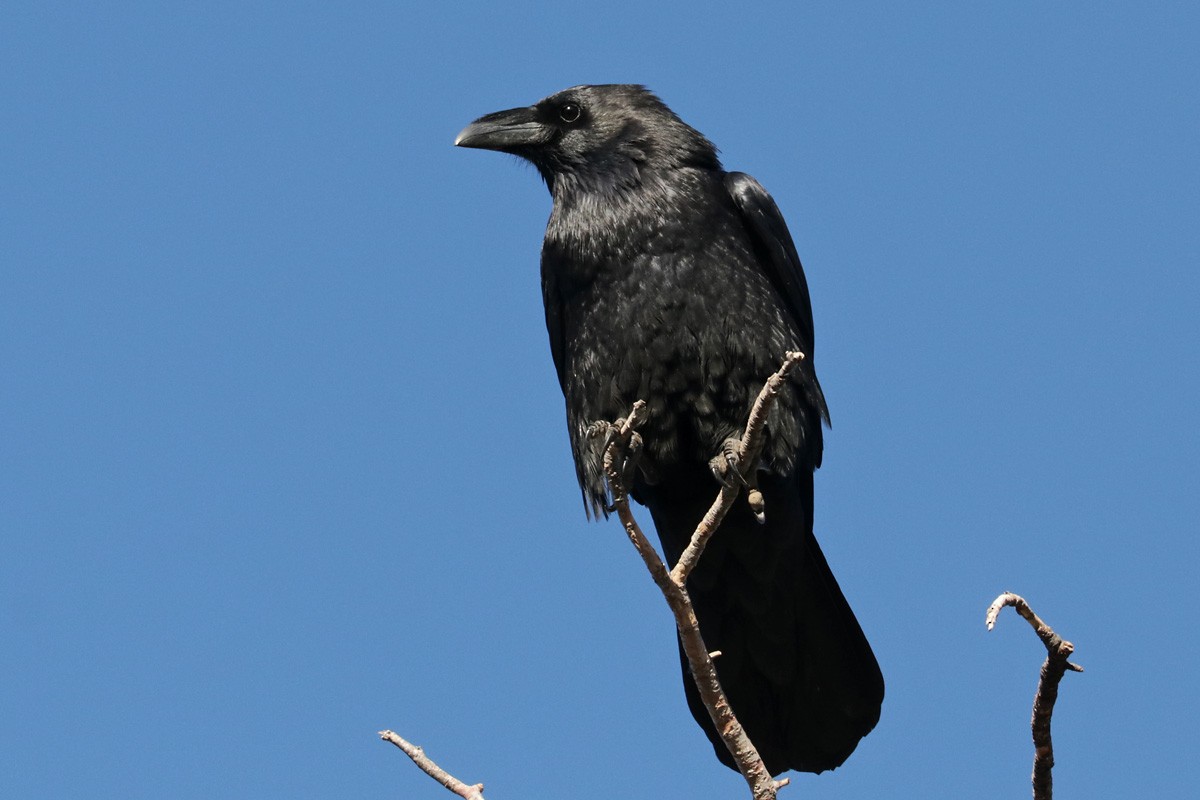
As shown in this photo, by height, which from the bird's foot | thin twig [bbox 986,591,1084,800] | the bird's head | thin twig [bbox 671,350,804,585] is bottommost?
thin twig [bbox 986,591,1084,800]

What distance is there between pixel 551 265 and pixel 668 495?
1267 mm

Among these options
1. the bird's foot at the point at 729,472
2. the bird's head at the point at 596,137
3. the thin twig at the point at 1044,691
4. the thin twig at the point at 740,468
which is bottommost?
the thin twig at the point at 1044,691

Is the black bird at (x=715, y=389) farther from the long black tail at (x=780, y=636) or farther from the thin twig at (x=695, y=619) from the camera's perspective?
the thin twig at (x=695, y=619)

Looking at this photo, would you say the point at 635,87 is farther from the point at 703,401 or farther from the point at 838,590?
the point at 838,590

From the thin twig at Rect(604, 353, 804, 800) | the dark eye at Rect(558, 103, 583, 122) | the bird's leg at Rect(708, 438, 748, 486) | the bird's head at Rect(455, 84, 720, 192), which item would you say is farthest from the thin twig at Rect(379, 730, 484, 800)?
the dark eye at Rect(558, 103, 583, 122)

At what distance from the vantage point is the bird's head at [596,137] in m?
7.52

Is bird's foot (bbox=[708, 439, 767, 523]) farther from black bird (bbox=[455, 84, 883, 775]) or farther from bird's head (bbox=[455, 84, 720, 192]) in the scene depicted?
bird's head (bbox=[455, 84, 720, 192])

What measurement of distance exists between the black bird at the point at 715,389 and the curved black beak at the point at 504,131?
0.49m

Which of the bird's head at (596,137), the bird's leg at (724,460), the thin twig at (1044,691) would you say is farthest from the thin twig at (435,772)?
the bird's head at (596,137)

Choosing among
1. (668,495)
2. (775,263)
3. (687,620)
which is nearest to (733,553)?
(668,495)

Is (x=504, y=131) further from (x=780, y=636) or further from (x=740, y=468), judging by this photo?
(x=740, y=468)

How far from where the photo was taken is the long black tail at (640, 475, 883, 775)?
23.3 ft

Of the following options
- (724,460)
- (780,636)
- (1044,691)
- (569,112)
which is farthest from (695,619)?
(569,112)

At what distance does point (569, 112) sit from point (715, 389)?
204 cm
